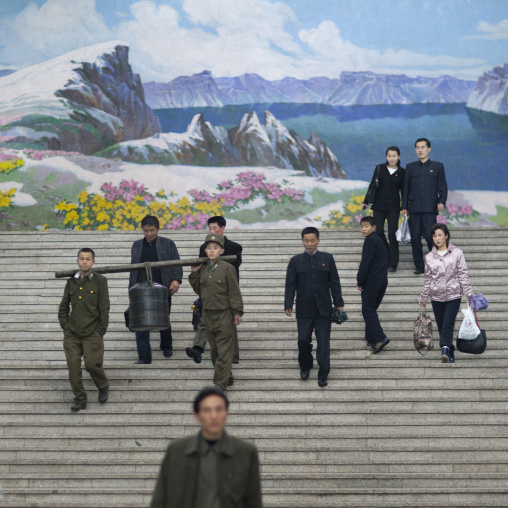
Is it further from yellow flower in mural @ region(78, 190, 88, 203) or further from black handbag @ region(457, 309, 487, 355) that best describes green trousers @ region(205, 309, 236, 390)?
yellow flower in mural @ region(78, 190, 88, 203)

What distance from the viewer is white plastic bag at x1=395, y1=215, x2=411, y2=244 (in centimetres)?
1021

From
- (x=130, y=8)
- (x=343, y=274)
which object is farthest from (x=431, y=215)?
(x=130, y=8)

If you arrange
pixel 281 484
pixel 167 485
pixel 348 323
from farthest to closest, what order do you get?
1. pixel 348 323
2. pixel 281 484
3. pixel 167 485

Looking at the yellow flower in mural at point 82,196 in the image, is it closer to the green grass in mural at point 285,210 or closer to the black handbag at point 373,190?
the green grass in mural at point 285,210

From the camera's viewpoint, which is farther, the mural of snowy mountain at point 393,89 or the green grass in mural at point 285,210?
the mural of snowy mountain at point 393,89

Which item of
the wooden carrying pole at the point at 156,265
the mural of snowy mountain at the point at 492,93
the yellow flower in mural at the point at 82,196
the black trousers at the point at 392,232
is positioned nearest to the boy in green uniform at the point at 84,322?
the wooden carrying pole at the point at 156,265

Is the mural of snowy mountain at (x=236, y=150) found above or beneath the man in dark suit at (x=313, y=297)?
above

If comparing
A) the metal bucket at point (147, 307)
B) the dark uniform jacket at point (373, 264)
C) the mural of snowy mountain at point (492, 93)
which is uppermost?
the mural of snowy mountain at point (492, 93)

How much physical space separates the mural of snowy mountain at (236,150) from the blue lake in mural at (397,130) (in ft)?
0.50

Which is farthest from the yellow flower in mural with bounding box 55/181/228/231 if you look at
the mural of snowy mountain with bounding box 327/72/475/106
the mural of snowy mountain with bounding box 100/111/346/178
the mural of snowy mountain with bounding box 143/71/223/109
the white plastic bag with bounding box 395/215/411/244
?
the white plastic bag with bounding box 395/215/411/244

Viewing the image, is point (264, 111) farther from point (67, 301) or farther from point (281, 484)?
point (281, 484)

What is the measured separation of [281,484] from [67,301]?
2392 mm

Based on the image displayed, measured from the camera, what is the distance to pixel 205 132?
13500mm

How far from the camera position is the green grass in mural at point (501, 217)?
12.8 meters
